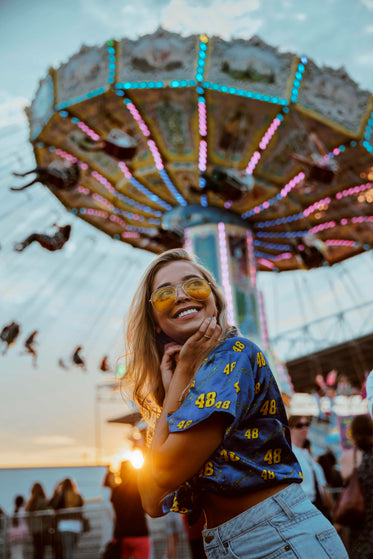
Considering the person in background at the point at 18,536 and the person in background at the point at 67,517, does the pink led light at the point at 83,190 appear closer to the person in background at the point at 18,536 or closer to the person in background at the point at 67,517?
the person in background at the point at 67,517

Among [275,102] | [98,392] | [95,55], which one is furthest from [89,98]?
[98,392]

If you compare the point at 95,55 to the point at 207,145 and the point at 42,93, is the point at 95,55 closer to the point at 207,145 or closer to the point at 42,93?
the point at 42,93

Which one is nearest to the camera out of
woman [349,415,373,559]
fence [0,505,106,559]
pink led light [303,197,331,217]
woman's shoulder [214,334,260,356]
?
woman's shoulder [214,334,260,356]

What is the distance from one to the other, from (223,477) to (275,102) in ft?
38.7

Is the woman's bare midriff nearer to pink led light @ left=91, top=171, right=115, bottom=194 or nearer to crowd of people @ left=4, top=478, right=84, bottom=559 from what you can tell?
crowd of people @ left=4, top=478, right=84, bottom=559

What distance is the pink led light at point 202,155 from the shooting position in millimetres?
13234

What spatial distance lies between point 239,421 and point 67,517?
285 inches

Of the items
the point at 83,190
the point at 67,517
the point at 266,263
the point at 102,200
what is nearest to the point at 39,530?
the point at 67,517

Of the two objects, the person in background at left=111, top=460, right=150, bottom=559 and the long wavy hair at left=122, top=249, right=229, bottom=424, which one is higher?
the long wavy hair at left=122, top=249, right=229, bottom=424

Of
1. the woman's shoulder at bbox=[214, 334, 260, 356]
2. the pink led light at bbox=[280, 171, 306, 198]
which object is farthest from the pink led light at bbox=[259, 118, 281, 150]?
the woman's shoulder at bbox=[214, 334, 260, 356]

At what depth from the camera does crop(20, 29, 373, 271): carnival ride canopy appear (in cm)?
1162

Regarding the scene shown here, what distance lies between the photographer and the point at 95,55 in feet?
38.7

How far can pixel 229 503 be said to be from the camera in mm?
1352

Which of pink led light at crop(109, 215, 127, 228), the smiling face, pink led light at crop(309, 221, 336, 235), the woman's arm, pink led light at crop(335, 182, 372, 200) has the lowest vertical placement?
the woman's arm
